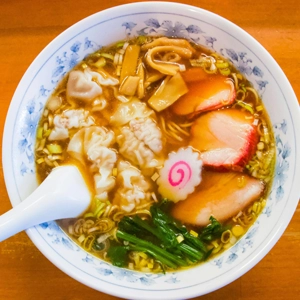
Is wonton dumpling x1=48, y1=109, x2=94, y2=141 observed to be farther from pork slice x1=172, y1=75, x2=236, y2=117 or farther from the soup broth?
pork slice x1=172, y1=75, x2=236, y2=117

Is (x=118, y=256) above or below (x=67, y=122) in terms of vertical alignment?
below

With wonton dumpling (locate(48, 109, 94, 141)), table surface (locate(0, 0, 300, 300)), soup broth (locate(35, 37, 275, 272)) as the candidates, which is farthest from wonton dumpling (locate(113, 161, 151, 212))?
table surface (locate(0, 0, 300, 300))

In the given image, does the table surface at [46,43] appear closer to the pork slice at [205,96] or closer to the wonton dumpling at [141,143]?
the pork slice at [205,96]

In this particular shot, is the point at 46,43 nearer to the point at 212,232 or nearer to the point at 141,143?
the point at 141,143

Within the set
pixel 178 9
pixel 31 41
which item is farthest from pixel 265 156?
pixel 31 41

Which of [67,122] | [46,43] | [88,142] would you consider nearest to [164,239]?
[88,142]

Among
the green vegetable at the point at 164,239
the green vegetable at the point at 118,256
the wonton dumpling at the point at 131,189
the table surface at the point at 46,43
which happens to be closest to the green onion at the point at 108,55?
the table surface at the point at 46,43

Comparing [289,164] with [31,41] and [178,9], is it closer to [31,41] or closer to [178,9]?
[178,9]
